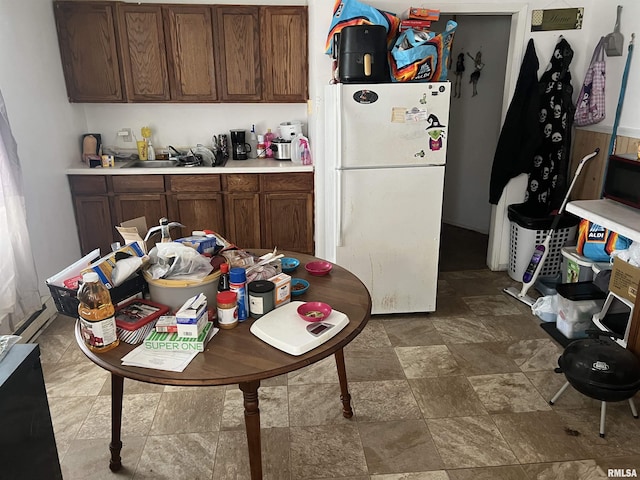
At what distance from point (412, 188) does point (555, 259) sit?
4.67 ft

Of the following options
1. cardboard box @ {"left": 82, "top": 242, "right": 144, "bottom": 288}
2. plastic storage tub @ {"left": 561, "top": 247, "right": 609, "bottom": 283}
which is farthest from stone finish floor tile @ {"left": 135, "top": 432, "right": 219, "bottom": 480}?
plastic storage tub @ {"left": 561, "top": 247, "right": 609, "bottom": 283}

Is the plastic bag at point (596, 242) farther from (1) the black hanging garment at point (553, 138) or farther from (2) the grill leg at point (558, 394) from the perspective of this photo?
(2) the grill leg at point (558, 394)

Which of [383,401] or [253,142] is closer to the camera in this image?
[383,401]

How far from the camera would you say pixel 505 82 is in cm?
354

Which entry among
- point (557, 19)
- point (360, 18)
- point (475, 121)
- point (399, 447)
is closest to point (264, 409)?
point (399, 447)

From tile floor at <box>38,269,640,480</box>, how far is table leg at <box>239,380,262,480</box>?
0.44m

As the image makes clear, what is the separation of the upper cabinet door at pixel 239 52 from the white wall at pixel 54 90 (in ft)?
0.76

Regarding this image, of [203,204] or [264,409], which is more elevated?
[203,204]

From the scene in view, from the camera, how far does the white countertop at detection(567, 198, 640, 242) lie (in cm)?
222

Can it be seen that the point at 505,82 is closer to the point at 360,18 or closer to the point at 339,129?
the point at 360,18

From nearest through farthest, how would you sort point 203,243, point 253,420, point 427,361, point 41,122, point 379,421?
point 253,420, point 203,243, point 379,421, point 427,361, point 41,122

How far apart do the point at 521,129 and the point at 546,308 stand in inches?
52.8

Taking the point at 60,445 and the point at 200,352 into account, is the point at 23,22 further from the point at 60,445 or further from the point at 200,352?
the point at 200,352

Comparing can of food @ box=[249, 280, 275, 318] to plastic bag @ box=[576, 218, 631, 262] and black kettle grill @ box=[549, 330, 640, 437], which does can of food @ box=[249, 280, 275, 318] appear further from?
plastic bag @ box=[576, 218, 631, 262]
